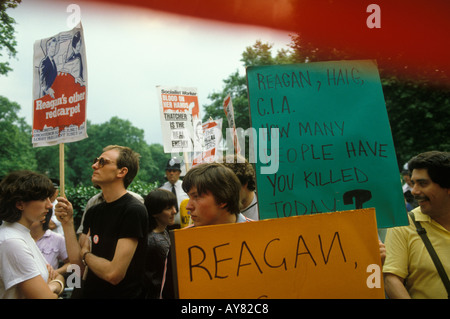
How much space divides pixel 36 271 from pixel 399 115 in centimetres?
1558

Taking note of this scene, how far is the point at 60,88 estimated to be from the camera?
319cm

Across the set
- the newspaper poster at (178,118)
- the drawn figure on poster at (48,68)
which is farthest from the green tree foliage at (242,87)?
the drawn figure on poster at (48,68)

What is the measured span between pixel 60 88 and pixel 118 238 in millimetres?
1534

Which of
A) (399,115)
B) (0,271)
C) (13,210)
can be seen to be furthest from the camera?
(399,115)

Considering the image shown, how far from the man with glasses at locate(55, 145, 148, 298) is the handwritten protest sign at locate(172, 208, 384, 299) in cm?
81

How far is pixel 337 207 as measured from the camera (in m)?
2.24

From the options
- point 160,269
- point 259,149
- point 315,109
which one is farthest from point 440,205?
point 160,269

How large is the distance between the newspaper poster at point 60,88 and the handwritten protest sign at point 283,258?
1740 millimetres

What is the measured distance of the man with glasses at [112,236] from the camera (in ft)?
7.77

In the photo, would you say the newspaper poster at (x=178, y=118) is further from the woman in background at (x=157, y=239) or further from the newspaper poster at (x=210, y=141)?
the woman in background at (x=157, y=239)

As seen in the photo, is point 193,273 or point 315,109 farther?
point 315,109

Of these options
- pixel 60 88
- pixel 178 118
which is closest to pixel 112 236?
pixel 60 88

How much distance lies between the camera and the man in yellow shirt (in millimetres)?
2256
